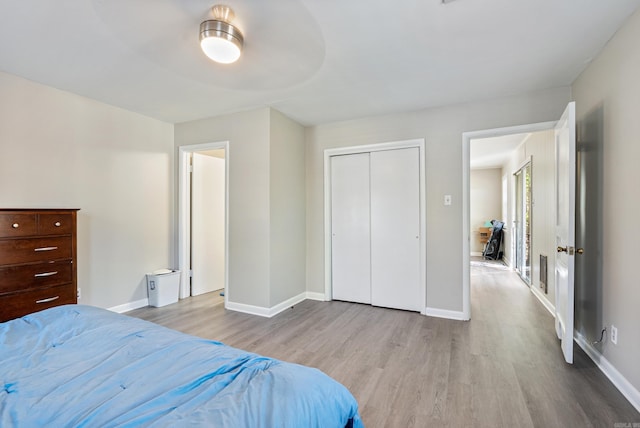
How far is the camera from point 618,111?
199 centimetres

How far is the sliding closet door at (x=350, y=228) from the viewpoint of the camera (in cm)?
381

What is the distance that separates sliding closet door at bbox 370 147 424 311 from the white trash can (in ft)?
8.43

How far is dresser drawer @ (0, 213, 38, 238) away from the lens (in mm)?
2316

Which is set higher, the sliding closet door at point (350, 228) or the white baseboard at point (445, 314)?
the sliding closet door at point (350, 228)

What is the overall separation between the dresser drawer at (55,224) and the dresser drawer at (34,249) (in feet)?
0.20

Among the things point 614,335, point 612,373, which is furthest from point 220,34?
point 612,373

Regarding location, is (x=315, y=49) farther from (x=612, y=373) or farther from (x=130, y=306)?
(x=130, y=306)

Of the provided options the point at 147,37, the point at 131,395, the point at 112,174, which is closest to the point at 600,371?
the point at 131,395

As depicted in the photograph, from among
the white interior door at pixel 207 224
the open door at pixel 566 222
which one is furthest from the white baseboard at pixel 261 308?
the open door at pixel 566 222

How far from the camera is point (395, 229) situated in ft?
11.8

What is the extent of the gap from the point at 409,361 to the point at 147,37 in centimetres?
308

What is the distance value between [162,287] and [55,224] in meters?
1.40

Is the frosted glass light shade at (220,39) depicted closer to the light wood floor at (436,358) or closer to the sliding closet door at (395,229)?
the sliding closet door at (395,229)

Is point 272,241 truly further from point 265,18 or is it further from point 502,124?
point 502,124
